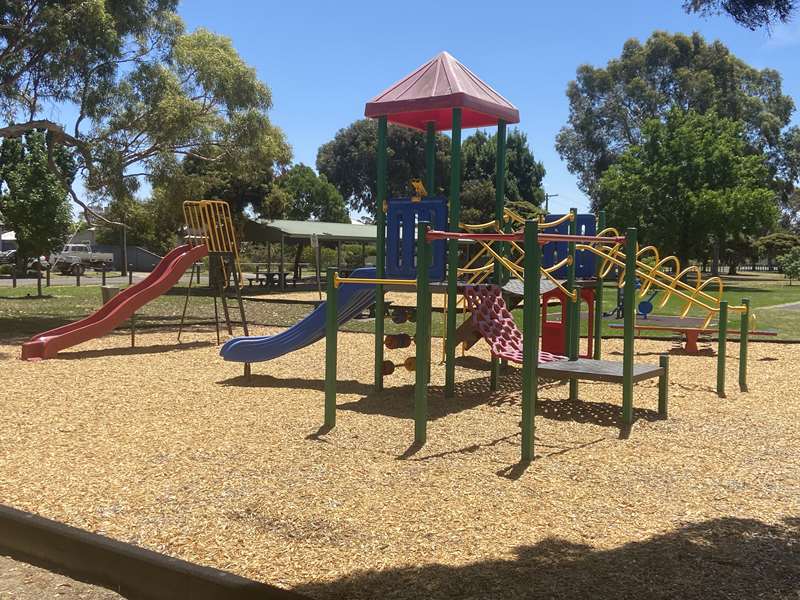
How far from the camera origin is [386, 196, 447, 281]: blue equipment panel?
844 centimetres

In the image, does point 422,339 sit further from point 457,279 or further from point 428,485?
point 457,279

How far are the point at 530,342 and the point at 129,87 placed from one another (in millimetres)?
14239

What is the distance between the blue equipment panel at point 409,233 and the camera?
8.44 m

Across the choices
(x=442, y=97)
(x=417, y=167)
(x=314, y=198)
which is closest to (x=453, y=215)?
(x=442, y=97)

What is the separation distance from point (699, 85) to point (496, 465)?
57.1m

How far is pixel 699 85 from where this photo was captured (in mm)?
56406

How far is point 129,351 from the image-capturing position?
41.3 feet

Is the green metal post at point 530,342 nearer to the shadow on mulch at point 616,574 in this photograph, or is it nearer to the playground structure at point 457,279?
the playground structure at point 457,279

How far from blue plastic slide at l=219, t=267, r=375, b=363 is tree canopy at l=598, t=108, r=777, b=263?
3466cm

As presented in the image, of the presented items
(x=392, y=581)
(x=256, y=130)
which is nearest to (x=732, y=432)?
(x=392, y=581)

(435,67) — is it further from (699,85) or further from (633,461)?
(699,85)

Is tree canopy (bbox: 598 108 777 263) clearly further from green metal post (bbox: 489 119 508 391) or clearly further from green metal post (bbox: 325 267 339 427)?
green metal post (bbox: 325 267 339 427)

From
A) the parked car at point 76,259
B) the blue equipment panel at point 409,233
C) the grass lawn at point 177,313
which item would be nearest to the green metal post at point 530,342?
the blue equipment panel at point 409,233

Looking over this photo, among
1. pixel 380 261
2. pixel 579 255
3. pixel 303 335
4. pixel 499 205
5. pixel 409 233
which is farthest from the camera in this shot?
pixel 579 255
